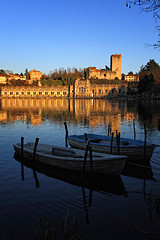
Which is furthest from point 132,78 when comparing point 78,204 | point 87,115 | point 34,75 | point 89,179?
point 78,204

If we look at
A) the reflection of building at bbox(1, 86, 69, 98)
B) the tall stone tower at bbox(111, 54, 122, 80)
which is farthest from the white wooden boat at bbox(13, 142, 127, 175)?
the tall stone tower at bbox(111, 54, 122, 80)

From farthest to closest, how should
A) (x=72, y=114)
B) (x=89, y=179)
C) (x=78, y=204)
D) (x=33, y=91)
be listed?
(x=33, y=91) < (x=72, y=114) < (x=89, y=179) < (x=78, y=204)

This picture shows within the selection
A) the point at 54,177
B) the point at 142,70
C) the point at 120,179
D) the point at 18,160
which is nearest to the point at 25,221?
the point at 54,177

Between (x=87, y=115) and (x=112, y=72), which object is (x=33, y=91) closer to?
(x=112, y=72)

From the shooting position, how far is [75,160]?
1290 centimetres

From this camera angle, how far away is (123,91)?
14050 cm

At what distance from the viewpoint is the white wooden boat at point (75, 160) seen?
40.3 ft

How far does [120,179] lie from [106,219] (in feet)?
14.7

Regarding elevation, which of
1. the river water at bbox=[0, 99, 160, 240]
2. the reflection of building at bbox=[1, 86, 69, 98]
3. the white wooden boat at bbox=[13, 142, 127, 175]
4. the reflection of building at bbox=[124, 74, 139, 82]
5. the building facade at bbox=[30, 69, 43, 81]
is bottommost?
the river water at bbox=[0, 99, 160, 240]

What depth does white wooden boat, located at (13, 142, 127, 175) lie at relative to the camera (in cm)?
1227

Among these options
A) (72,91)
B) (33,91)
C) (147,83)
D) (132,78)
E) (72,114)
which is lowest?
(72,114)

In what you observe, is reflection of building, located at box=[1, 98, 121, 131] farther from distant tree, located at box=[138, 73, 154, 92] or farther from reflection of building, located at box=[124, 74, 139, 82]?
reflection of building, located at box=[124, 74, 139, 82]

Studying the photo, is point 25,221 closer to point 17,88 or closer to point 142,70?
point 17,88

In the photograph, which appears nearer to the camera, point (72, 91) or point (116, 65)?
point (72, 91)
